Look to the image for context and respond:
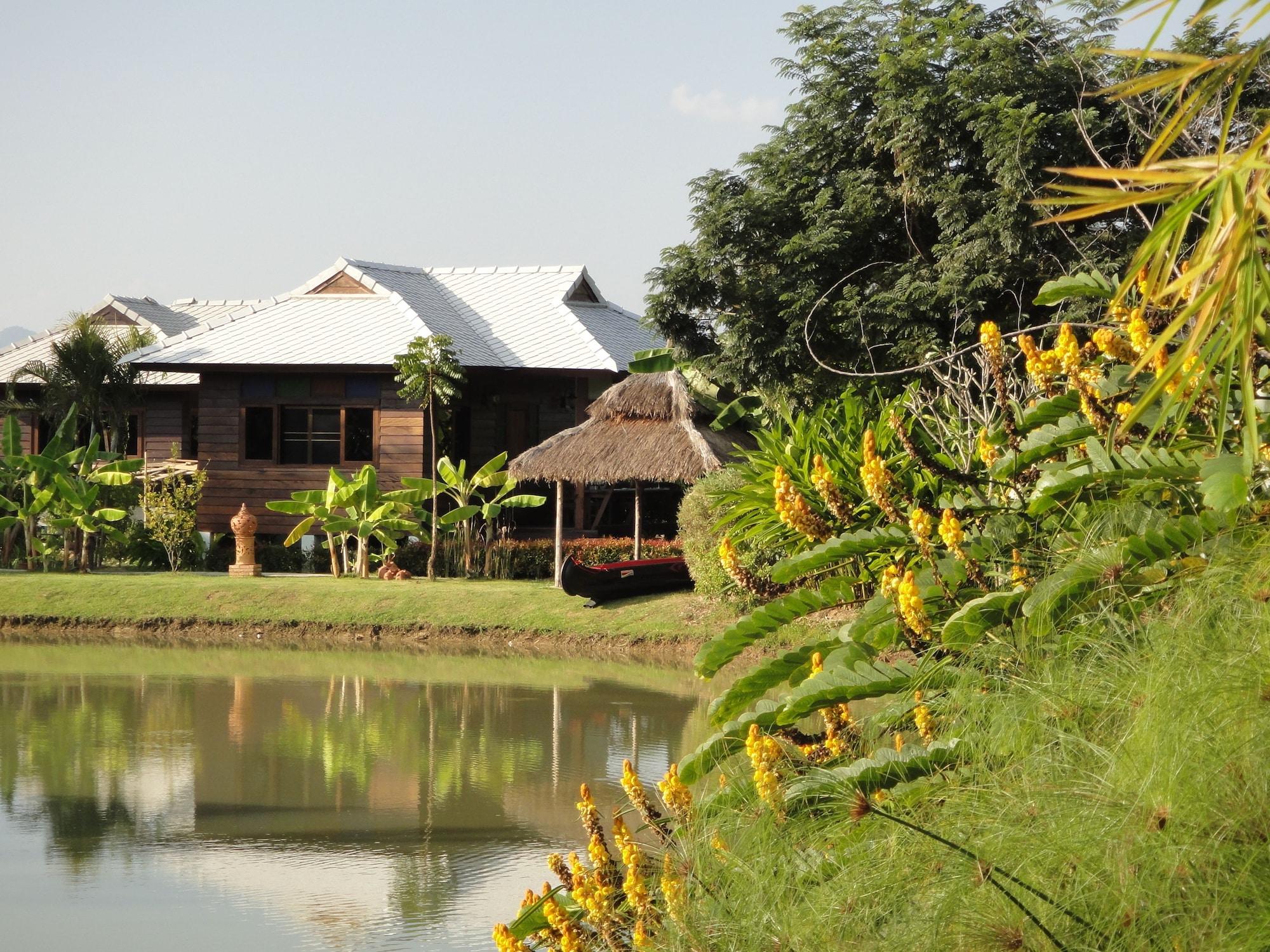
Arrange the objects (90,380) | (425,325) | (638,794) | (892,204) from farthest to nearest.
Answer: (90,380) < (425,325) < (892,204) < (638,794)

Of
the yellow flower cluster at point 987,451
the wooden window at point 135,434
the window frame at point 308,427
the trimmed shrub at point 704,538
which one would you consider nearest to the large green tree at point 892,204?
the trimmed shrub at point 704,538

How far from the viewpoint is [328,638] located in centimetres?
1761

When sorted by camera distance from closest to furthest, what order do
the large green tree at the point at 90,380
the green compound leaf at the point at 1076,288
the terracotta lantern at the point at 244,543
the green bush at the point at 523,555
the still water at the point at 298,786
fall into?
the green compound leaf at the point at 1076,288 → the still water at the point at 298,786 → the terracotta lantern at the point at 244,543 → the green bush at the point at 523,555 → the large green tree at the point at 90,380

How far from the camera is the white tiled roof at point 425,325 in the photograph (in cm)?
2253

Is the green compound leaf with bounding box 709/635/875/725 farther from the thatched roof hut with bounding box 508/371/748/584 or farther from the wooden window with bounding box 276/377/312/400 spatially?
the wooden window with bounding box 276/377/312/400

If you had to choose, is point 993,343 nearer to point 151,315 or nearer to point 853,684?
point 853,684

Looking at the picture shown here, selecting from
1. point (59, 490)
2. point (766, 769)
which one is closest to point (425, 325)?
point (59, 490)

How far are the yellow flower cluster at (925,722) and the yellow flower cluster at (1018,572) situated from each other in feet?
1.36

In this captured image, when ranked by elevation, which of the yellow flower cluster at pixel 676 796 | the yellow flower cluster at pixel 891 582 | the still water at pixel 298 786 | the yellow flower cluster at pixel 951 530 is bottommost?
the still water at pixel 298 786

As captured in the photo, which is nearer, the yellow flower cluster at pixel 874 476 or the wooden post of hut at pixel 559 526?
the yellow flower cluster at pixel 874 476

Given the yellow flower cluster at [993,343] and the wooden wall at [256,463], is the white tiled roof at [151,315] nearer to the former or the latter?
the wooden wall at [256,463]

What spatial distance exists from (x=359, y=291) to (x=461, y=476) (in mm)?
5706

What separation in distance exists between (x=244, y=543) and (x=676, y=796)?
1784cm

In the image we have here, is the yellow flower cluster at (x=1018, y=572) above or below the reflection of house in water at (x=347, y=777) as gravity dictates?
above
